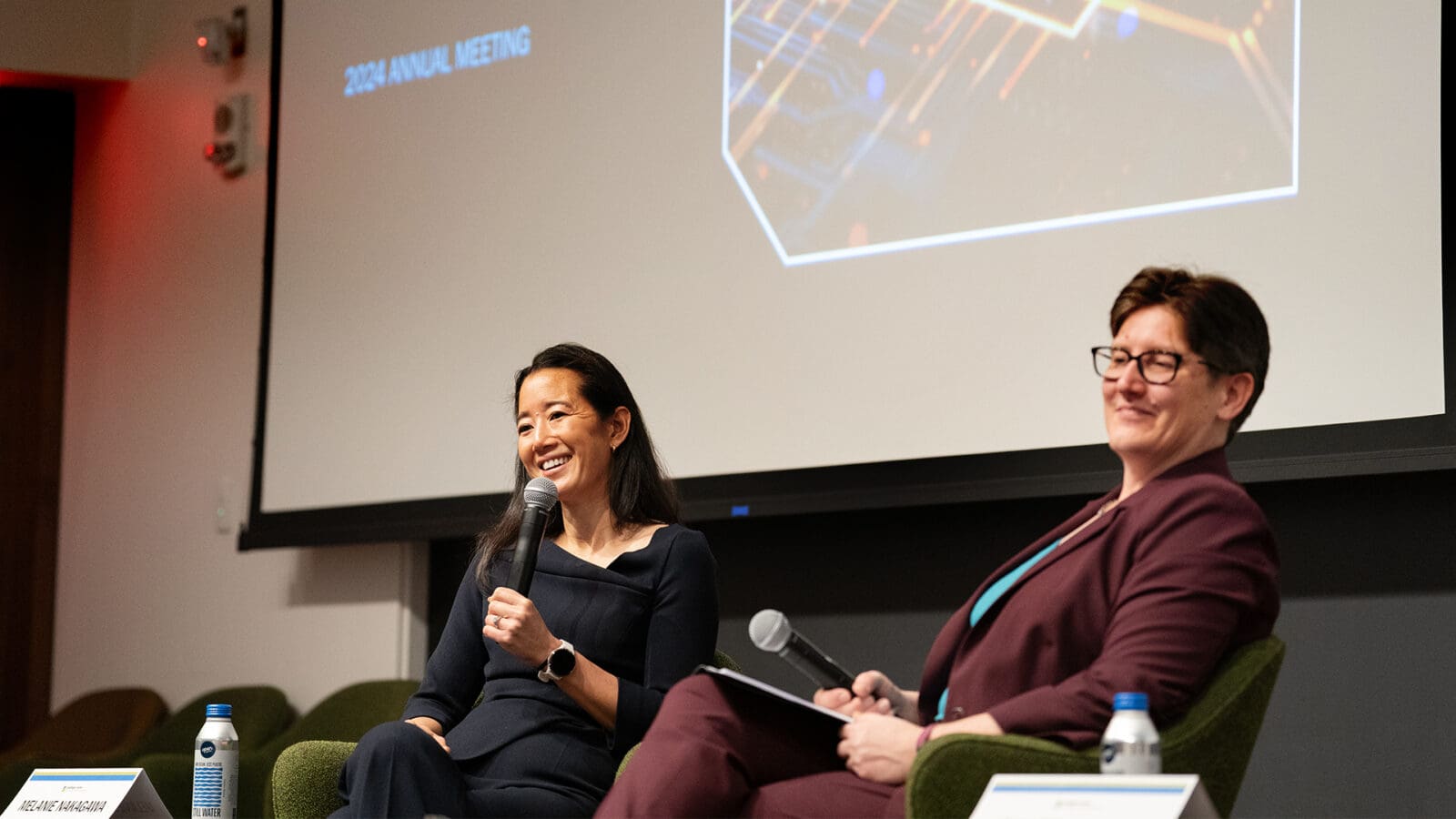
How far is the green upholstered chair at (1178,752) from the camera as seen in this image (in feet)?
6.52

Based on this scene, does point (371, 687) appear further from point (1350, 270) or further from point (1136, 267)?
point (1350, 270)

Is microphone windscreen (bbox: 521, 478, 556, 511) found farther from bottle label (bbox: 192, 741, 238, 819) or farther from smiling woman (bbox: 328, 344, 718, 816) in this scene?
bottle label (bbox: 192, 741, 238, 819)

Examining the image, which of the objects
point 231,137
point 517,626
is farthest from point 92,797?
point 231,137

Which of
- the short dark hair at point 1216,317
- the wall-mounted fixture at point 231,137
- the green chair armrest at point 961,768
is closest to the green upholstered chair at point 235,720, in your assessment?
the wall-mounted fixture at point 231,137

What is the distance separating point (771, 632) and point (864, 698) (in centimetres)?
30

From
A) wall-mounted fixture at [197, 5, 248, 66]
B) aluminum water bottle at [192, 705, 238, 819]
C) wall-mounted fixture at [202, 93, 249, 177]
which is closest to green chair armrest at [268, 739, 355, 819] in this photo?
aluminum water bottle at [192, 705, 238, 819]

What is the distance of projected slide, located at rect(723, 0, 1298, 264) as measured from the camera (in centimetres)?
360

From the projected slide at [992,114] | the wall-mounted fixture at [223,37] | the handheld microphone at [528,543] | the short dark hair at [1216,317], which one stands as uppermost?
the wall-mounted fixture at [223,37]

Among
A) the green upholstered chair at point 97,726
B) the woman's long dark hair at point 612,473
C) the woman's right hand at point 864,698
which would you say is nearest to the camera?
the woman's right hand at point 864,698

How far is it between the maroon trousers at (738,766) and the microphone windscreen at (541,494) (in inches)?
18.2

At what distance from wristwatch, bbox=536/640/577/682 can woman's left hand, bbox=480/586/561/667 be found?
0.01 m

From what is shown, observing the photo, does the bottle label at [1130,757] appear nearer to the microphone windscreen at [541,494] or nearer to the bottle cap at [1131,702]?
the bottle cap at [1131,702]

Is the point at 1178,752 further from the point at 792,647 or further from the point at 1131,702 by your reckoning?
the point at 792,647

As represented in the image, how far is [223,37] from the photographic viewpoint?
5863 millimetres
